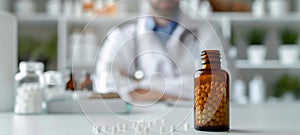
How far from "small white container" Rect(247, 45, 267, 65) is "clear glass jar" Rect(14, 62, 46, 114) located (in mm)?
1847

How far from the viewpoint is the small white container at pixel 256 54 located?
2641 millimetres

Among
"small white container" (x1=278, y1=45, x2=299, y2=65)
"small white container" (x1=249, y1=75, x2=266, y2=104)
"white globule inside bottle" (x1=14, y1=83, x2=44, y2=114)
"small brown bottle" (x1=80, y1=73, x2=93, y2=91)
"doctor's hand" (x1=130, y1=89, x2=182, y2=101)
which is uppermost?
"small white container" (x1=278, y1=45, x2=299, y2=65)

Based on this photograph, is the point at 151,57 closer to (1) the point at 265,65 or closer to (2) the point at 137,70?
(2) the point at 137,70

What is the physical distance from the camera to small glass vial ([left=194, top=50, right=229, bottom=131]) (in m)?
0.61

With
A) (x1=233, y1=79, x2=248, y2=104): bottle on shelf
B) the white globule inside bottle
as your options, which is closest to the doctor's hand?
the white globule inside bottle

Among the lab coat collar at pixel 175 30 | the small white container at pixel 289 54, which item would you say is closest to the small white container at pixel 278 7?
the small white container at pixel 289 54

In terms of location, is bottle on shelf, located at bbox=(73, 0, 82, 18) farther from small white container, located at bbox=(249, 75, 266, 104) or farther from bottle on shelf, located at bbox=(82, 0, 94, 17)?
small white container, located at bbox=(249, 75, 266, 104)

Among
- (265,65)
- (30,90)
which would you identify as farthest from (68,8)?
(30,90)

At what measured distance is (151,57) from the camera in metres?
0.81

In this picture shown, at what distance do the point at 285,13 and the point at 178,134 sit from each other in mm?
2338

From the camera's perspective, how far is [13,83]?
113cm

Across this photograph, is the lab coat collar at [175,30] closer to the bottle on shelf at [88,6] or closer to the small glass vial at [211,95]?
the small glass vial at [211,95]

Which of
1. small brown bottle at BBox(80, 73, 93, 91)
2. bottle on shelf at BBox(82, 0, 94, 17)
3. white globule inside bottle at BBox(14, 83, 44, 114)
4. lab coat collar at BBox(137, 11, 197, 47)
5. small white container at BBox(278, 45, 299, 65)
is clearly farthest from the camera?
bottle on shelf at BBox(82, 0, 94, 17)

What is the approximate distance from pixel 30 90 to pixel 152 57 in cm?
38
